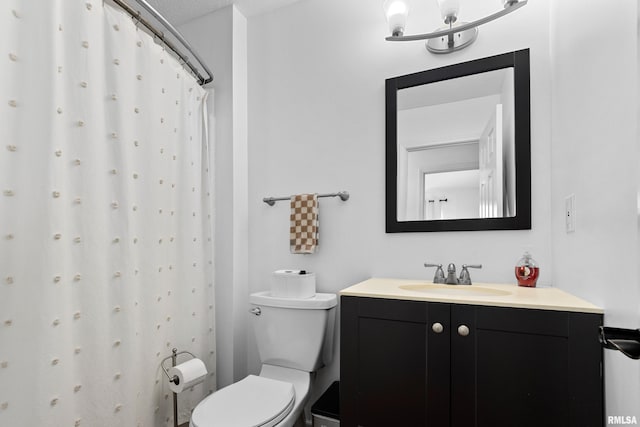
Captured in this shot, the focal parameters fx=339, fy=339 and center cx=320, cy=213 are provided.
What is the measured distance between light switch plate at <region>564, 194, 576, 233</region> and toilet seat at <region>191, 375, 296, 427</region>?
48.6 inches

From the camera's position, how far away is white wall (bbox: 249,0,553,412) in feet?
4.91

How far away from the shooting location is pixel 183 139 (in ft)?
5.58

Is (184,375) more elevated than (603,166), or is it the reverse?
(603,166)

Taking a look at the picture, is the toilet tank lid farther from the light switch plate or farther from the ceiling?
the ceiling

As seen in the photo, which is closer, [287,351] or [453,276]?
[453,276]

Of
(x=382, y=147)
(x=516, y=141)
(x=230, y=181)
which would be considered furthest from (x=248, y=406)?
(x=516, y=141)

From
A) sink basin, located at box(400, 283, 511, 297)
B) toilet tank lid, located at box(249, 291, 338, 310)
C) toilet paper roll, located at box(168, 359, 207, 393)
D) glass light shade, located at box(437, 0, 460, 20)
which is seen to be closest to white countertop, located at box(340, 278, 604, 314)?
sink basin, located at box(400, 283, 511, 297)

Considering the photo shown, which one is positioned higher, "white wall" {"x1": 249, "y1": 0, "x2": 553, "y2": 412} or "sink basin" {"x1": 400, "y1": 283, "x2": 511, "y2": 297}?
"white wall" {"x1": 249, "y1": 0, "x2": 553, "y2": 412}

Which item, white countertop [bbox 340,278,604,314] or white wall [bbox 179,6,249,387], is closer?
white countertop [bbox 340,278,604,314]

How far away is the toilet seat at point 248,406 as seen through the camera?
1217 millimetres

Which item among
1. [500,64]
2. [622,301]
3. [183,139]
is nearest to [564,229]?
[622,301]

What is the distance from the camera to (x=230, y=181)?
198 centimetres

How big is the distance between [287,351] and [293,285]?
0.32 meters

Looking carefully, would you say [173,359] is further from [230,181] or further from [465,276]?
[465,276]
